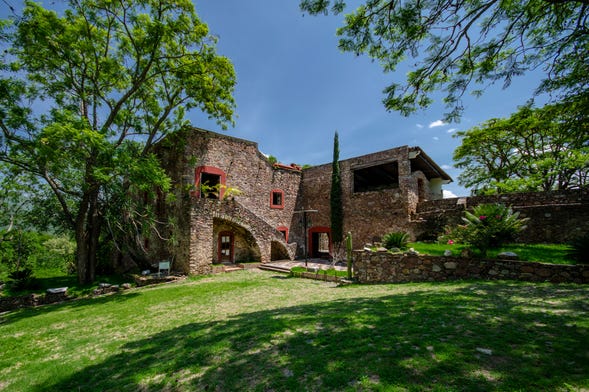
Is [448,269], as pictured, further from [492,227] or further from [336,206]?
[336,206]

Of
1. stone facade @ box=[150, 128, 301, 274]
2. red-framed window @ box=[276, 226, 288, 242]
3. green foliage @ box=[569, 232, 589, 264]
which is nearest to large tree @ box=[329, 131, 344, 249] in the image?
stone facade @ box=[150, 128, 301, 274]

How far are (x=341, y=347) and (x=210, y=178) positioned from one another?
13507mm

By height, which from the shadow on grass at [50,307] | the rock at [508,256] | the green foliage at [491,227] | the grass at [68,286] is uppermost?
the green foliage at [491,227]

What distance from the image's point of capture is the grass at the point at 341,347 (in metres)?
2.15

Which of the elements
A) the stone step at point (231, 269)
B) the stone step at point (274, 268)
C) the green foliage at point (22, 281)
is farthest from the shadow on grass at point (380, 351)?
the green foliage at point (22, 281)

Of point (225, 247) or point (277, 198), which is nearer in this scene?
point (225, 247)

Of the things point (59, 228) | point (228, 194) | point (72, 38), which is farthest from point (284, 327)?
point (59, 228)

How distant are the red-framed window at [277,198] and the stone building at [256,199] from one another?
0.24ft

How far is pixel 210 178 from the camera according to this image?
584 inches

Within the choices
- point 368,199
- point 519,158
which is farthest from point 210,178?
point 519,158

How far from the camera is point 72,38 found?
31.0 feet

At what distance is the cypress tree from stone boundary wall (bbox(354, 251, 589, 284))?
7.65 meters

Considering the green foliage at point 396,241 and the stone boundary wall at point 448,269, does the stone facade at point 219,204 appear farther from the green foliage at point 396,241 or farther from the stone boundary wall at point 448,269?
the green foliage at point 396,241

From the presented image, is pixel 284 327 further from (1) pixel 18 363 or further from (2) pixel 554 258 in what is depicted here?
(2) pixel 554 258
